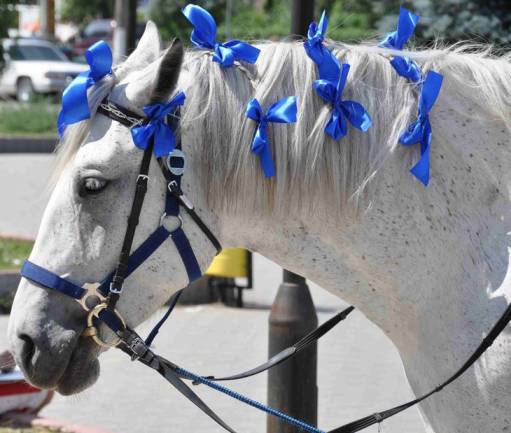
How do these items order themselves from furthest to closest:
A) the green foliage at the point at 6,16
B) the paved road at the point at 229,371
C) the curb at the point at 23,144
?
the curb at the point at 23,144
the green foliage at the point at 6,16
the paved road at the point at 229,371

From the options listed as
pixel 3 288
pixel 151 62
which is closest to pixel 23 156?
pixel 3 288

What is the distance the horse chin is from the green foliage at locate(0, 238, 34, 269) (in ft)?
21.0

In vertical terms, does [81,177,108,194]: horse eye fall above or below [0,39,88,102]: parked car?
above

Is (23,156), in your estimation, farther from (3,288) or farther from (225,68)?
(225,68)

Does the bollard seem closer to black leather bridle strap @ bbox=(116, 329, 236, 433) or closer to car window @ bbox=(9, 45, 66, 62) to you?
A: black leather bridle strap @ bbox=(116, 329, 236, 433)

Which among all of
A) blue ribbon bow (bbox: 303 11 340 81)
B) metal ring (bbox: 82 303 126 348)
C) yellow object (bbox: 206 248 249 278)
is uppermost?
blue ribbon bow (bbox: 303 11 340 81)

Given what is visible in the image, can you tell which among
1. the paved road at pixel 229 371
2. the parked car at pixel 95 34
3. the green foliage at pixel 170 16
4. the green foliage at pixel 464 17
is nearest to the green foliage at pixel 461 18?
the green foliage at pixel 464 17

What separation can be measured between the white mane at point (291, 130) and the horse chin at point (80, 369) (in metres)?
0.56

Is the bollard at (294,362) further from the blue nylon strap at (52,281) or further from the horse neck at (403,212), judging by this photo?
the blue nylon strap at (52,281)

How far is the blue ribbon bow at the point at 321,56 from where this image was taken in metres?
2.91

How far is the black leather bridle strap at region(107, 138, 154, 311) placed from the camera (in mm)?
2852

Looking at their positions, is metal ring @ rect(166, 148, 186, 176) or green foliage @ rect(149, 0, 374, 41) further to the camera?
green foliage @ rect(149, 0, 374, 41)

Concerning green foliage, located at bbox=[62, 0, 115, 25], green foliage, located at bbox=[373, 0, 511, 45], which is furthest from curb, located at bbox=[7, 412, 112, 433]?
green foliage, located at bbox=[62, 0, 115, 25]

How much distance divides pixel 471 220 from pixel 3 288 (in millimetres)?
6813
